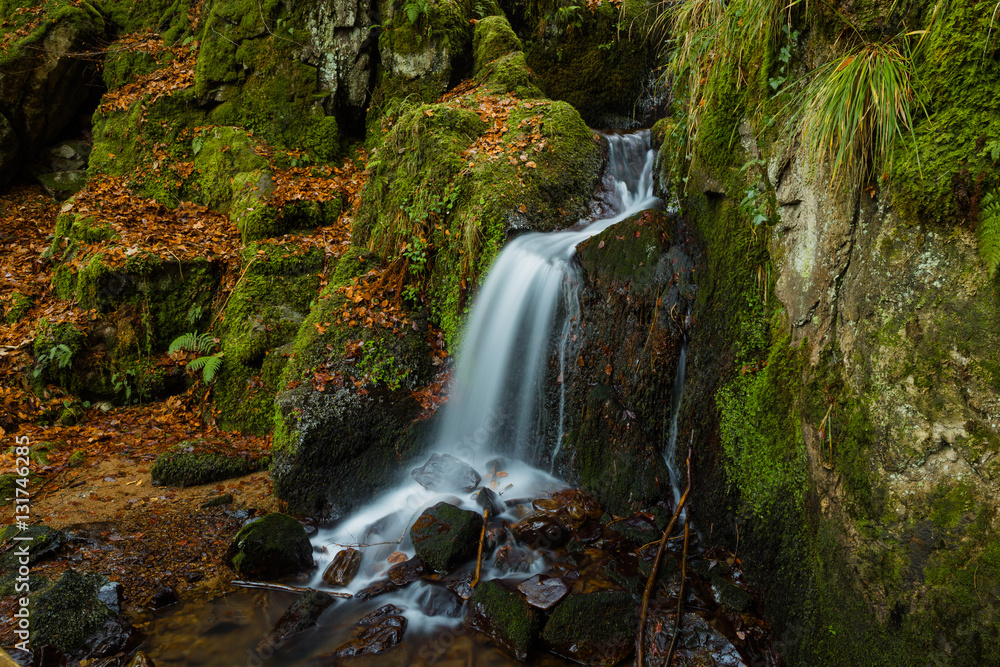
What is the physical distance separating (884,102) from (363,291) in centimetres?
523

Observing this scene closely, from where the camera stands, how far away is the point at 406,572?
409 centimetres

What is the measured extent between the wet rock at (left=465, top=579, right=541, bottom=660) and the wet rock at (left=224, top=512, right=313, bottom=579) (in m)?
1.56

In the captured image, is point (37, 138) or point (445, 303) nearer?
point (445, 303)

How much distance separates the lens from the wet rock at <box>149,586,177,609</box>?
3.78 meters

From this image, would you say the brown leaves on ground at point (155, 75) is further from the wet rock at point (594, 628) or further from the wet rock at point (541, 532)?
the wet rock at point (594, 628)

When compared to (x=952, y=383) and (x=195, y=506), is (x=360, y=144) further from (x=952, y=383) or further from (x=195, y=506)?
(x=952, y=383)

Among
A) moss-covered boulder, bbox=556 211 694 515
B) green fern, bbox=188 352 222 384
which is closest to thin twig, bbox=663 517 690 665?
moss-covered boulder, bbox=556 211 694 515

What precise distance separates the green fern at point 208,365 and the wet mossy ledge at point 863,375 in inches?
237

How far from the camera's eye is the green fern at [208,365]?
6.67 m

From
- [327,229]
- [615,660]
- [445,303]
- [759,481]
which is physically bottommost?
[615,660]

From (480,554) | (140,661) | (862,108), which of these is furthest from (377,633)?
(862,108)

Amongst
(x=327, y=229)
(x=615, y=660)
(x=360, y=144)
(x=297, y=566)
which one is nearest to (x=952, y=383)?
(x=615, y=660)

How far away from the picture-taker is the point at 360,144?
31.6 feet

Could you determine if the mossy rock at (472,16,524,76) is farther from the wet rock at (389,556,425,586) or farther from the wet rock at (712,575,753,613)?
the wet rock at (712,575,753,613)
